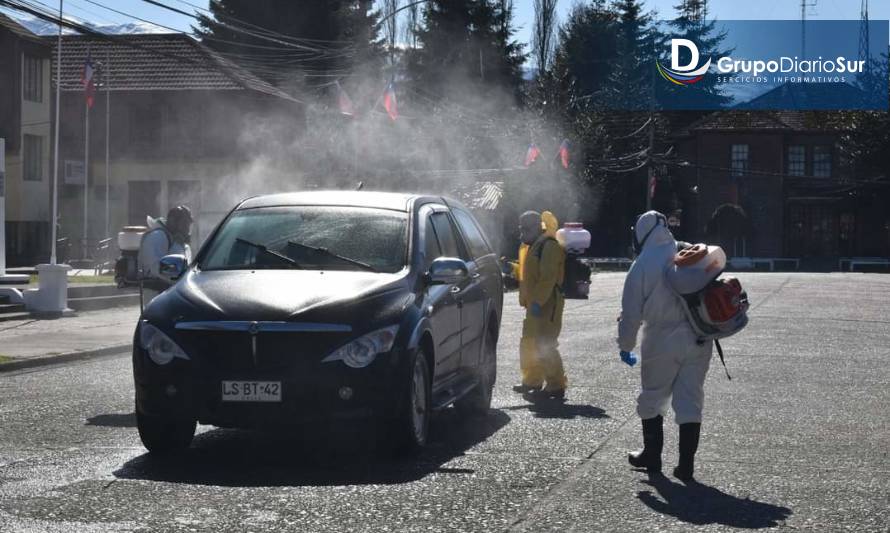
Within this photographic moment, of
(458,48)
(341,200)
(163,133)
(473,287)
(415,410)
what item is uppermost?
(458,48)

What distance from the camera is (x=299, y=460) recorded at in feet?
27.5

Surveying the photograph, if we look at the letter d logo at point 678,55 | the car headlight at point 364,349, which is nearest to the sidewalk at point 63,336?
the car headlight at point 364,349

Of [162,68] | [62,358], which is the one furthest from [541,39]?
[62,358]

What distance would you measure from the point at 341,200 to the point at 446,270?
1.28m

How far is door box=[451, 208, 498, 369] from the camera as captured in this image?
10141 millimetres

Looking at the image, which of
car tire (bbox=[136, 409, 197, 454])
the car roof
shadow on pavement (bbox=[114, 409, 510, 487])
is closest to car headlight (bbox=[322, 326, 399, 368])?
shadow on pavement (bbox=[114, 409, 510, 487])

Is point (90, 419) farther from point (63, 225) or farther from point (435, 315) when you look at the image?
point (63, 225)

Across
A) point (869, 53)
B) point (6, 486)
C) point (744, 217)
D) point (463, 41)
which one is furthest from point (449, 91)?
point (6, 486)

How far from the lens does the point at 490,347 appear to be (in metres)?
11.1

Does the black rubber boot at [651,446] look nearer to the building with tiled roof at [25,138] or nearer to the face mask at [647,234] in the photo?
the face mask at [647,234]

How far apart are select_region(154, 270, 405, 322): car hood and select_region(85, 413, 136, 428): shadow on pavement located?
1602 millimetres

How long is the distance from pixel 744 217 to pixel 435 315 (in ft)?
208

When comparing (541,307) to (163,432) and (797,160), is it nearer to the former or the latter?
(163,432)

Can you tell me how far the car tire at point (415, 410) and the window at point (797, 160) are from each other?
66716mm
